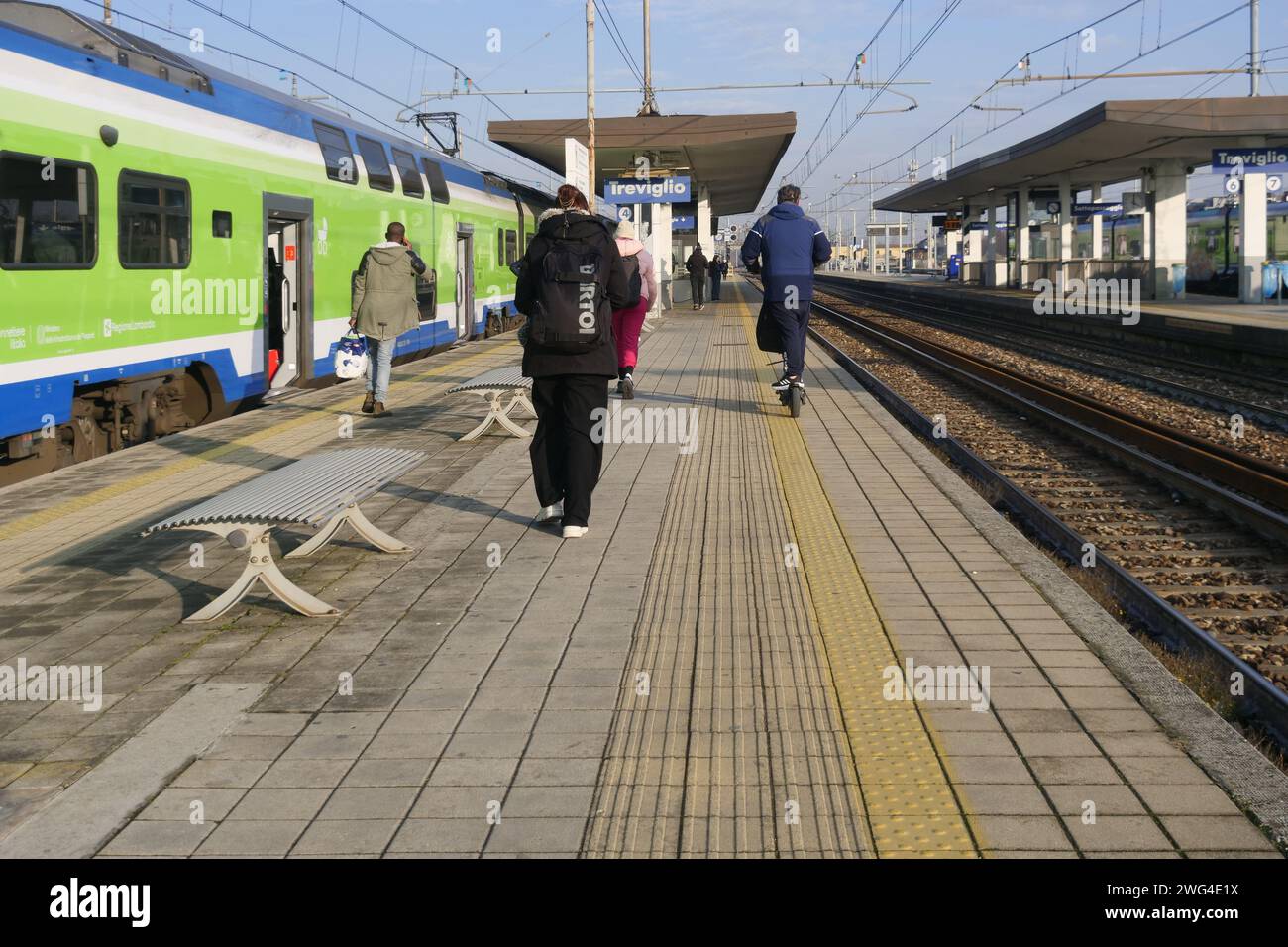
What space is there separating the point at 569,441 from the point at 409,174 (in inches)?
471

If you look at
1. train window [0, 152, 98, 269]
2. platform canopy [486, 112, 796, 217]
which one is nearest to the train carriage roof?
train window [0, 152, 98, 269]

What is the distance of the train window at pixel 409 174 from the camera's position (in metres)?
17.3

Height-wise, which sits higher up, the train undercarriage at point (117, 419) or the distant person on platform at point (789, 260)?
the distant person on platform at point (789, 260)

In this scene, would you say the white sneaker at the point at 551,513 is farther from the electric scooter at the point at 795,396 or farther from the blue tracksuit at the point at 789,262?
the electric scooter at the point at 795,396

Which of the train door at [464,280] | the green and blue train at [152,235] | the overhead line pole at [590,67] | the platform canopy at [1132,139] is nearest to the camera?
A: the green and blue train at [152,235]

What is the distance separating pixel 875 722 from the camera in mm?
4055

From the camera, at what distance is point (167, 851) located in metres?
3.21

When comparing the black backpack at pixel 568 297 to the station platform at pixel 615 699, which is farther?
the black backpack at pixel 568 297

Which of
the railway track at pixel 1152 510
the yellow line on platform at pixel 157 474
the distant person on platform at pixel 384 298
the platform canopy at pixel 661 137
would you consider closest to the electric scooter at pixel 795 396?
the railway track at pixel 1152 510

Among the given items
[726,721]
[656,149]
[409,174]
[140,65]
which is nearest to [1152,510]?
[726,721]

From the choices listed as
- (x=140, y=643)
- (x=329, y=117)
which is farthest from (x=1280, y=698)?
(x=329, y=117)

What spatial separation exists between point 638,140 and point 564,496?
23.6 meters

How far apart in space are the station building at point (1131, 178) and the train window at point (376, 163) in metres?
19.8

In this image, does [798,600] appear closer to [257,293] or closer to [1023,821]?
[1023,821]
